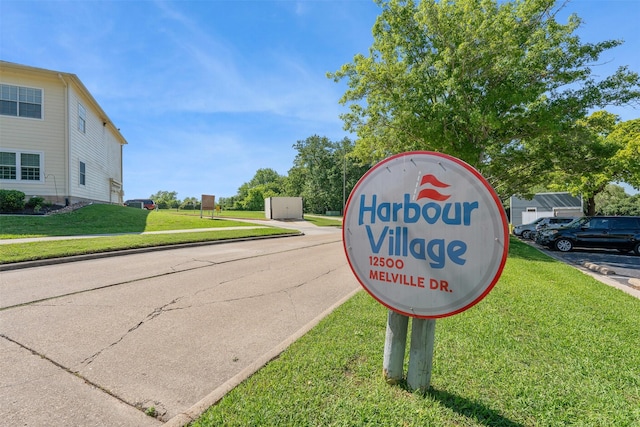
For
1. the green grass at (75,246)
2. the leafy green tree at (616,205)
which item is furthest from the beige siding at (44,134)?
the leafy green tree at (616,205)

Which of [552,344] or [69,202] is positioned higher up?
[69,202]

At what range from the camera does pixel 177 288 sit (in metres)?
5.98

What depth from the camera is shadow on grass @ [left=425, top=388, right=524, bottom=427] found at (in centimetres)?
224

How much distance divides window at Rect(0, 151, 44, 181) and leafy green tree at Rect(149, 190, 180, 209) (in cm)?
5278

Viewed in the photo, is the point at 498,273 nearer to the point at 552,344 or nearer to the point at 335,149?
the point at 552,344

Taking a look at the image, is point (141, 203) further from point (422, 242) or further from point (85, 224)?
point (422, 242)

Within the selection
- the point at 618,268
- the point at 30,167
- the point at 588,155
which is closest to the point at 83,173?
the point at 30,167

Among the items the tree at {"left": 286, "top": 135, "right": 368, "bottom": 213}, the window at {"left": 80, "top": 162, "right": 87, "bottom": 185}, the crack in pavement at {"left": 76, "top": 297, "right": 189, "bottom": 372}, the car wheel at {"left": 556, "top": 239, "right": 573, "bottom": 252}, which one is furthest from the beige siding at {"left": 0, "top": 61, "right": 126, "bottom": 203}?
the tree at {"left": 286, "top": 135, "right": 368, "bottom": 213}

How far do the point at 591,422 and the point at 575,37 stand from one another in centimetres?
1463

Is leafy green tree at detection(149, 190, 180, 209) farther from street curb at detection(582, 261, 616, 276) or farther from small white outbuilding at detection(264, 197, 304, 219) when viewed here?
street curb at detection(582, 261, 616, 276)

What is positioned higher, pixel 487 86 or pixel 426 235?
pixel 487 86

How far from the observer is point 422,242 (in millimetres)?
2223

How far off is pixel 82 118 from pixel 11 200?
6960 millimetres

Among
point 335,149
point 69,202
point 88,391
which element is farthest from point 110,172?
point 335,149
